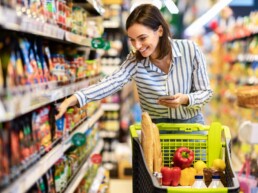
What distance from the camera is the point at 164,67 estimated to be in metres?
2.94

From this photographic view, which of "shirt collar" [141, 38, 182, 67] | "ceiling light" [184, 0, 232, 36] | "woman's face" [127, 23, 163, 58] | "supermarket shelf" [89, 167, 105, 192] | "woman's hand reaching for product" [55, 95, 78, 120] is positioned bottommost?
"supermarket shelf" [89, 167, 105, 192]

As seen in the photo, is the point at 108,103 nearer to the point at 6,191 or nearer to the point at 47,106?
the point at 47,106

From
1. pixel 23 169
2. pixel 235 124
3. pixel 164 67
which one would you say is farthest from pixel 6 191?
pixel 235 124

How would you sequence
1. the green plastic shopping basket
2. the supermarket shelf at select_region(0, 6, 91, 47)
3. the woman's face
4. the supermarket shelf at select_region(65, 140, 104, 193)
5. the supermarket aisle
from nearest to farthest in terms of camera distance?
the supermarket shelf at select_region(0, 6, 91, 47), the green plastic shopping basket, the woman's face, the supermarket shelf at select_region(65, 140, 104, 193), the supermarket aisle

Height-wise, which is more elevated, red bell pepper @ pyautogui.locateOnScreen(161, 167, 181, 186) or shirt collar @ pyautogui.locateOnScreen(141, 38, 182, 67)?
shirt collar @ pyautogui.locateOnScreen(141, 38, 182, 67)

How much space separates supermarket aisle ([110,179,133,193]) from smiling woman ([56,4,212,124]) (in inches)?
124

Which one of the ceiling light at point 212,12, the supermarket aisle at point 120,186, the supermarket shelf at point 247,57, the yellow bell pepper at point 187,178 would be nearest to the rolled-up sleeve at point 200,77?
the yellow bell pepper at point 187,178

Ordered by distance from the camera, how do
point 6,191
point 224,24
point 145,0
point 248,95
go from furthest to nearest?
point 224,24, point 248,95, point 145,0, point 6,191

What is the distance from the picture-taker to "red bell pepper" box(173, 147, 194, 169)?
2527 millimetres

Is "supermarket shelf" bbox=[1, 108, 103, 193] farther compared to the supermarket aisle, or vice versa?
the supermarket aisle

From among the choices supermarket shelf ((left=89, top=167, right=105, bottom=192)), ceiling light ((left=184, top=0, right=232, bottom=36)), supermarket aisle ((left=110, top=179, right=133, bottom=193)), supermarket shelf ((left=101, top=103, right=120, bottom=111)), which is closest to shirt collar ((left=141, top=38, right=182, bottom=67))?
supermarket shelf ((left=89, top=167, right=105, bottom=192))

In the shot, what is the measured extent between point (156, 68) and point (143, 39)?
0.73 feet

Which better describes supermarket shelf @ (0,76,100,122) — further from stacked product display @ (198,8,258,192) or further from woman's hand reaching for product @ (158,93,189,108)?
stacked product display @ (198,8,258,192)

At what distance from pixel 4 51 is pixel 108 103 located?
5.12m
